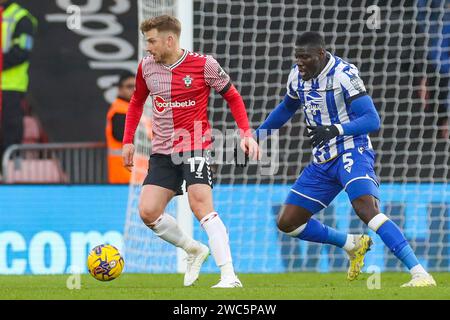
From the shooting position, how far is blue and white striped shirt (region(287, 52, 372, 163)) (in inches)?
374

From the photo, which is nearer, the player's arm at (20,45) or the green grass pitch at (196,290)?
the green grass pitch at (196,290)

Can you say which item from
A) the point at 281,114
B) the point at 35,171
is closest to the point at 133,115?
the point at 281,114

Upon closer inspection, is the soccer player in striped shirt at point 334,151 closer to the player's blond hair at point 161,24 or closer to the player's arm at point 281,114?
the player's arm at point 281,114

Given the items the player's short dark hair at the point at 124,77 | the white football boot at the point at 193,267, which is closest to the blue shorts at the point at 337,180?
the white football boot at the point at 193,267

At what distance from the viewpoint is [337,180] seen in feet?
32.1

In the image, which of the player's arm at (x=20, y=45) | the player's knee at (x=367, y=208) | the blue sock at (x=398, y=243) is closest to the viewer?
the blue sock at (x=398, y=243)

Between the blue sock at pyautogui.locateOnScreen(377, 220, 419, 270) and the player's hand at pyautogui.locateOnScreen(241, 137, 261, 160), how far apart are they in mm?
1165

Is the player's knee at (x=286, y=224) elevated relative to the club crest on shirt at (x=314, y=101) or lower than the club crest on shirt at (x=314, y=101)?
lower

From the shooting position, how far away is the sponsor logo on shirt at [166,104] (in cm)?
947

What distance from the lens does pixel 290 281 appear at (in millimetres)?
11133

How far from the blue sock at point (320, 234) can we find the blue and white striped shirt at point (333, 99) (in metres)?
0.65

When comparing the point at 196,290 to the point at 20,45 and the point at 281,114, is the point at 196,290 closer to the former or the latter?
the point at 281,114
